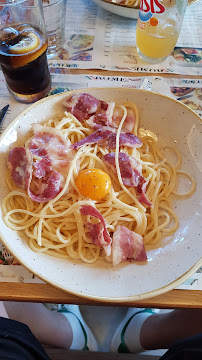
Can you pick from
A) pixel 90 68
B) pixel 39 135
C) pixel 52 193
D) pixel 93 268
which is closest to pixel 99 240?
pixel 93 268

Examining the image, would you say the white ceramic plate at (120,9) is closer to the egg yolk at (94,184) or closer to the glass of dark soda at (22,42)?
the glass of dark soda at (22,42)

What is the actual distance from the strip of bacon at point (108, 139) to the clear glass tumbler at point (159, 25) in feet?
1.84

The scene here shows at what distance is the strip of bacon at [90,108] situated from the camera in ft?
4.01

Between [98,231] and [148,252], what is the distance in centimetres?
16

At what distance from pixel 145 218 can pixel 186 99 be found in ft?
2.23

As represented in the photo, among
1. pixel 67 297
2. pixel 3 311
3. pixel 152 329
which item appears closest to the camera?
pixel 67 297

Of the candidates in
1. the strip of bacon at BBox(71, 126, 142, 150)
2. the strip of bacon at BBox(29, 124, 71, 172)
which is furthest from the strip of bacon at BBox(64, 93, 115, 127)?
the strip of bacon at BBox(29, 124, 71, 172)

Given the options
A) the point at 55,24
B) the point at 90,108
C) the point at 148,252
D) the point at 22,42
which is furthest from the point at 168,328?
the point at 55,24

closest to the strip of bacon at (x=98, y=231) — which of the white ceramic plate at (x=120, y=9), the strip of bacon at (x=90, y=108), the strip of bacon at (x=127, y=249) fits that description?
the strip of bacon at (x=127, y=249)

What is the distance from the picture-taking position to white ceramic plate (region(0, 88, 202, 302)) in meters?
0.83

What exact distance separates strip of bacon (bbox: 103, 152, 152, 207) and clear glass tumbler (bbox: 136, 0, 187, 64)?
671 mm

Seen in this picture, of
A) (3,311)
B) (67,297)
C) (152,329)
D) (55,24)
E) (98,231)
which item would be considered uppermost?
(55,24)

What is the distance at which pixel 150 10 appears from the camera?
4.53 feet

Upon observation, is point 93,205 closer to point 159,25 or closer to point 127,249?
point 127,249
